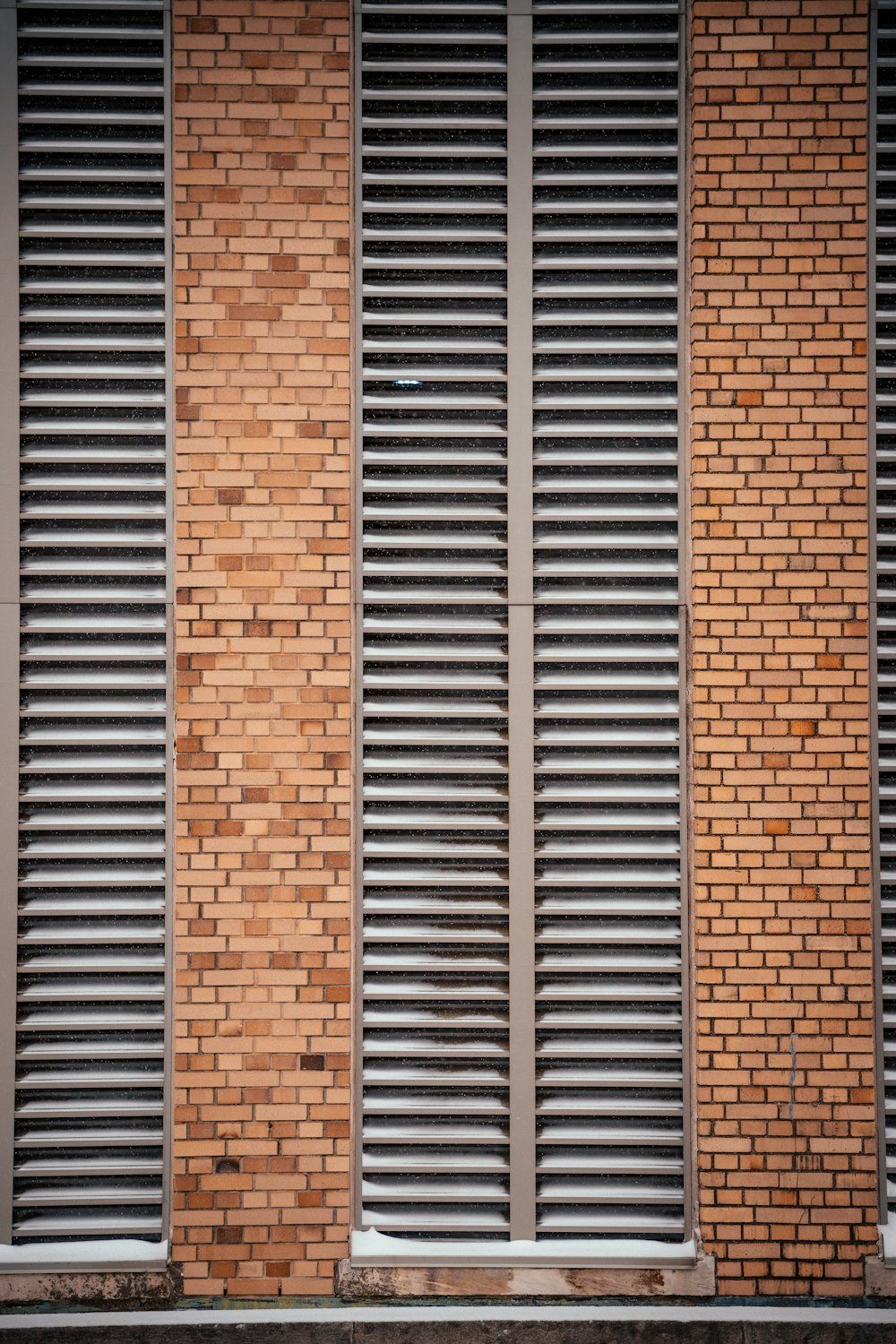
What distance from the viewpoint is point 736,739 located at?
13.5ft

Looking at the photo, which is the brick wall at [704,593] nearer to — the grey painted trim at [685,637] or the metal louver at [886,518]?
the grey painted trim at [685,637]

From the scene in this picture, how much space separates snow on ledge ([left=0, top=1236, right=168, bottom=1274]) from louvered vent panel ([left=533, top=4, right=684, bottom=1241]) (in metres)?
1.81

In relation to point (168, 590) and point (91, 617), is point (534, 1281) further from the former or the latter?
point (91, 617)

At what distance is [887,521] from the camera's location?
4289 millimetres

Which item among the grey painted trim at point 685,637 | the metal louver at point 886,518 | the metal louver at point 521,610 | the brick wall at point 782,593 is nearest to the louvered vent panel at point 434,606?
the metal louver at point 521,610

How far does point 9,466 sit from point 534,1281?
4.46m

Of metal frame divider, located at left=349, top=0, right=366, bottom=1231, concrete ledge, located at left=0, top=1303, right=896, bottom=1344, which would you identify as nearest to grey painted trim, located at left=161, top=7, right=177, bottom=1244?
concrete ledge, located at left=0, top=1303, right=896, bottom=1344

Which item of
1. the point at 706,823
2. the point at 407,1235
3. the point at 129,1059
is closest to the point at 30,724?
the point at 129,1059

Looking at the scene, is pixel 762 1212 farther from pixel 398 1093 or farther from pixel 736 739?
pixel 736 739

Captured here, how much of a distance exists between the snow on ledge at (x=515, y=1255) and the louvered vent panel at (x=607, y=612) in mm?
112

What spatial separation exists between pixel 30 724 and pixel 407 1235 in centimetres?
297

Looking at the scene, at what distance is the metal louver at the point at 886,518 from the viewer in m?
4.19

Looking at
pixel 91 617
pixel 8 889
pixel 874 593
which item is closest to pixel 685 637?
pixel 874 593

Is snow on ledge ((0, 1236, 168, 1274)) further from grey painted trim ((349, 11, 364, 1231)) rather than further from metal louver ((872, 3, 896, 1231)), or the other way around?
metal louver ((872, 3, 896, 1231))
